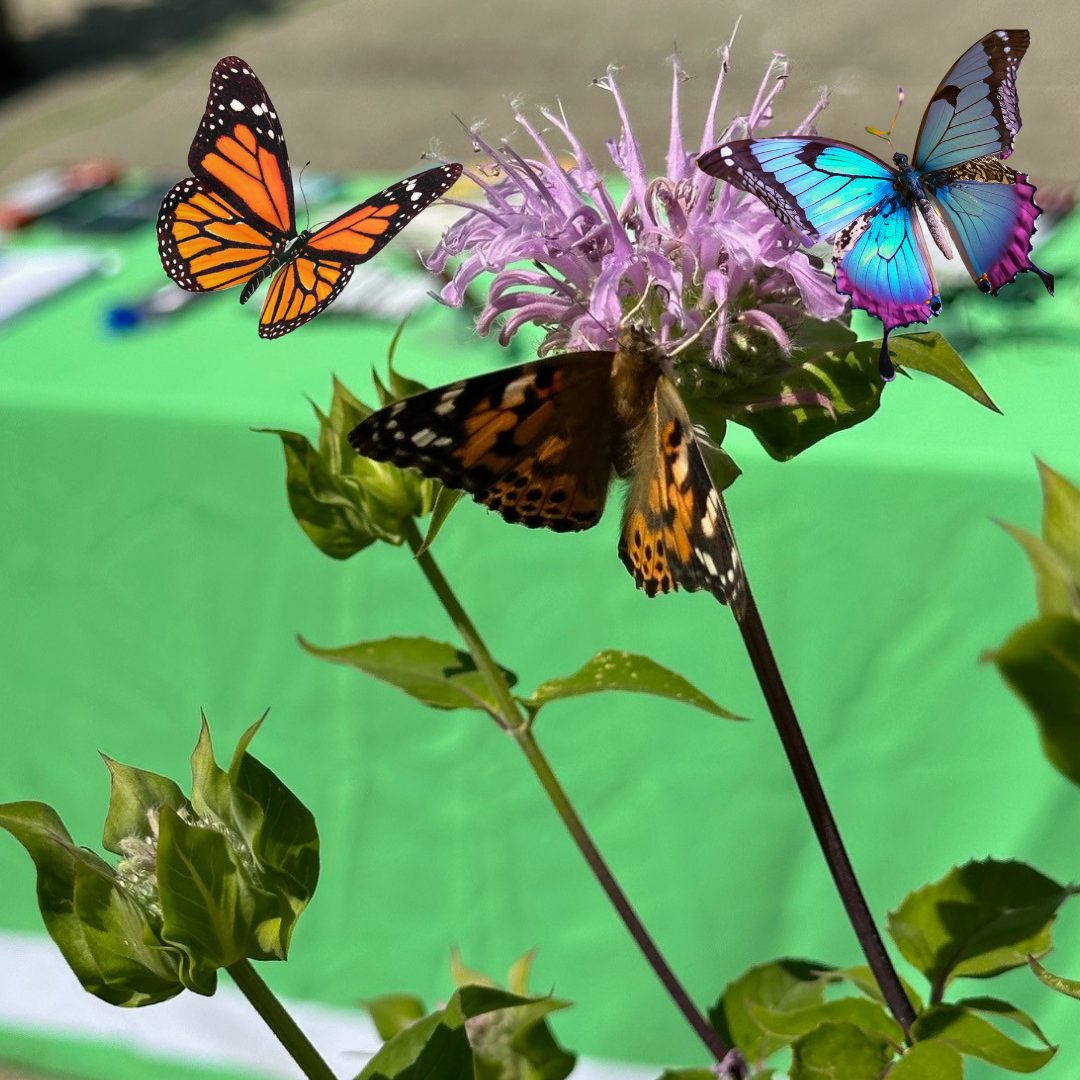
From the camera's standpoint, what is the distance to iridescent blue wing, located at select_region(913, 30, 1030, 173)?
41 cm

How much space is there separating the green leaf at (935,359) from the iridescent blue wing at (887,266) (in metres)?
0.02

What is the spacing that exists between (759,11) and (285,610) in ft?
10.0

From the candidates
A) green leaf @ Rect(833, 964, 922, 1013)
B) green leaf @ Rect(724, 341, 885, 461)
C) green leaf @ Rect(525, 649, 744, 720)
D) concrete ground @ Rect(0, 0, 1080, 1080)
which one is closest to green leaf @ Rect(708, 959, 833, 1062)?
green leaf @ Rect(833, 964, 922, 1013)

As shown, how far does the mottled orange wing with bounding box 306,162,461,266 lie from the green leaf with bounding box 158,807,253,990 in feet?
0.76

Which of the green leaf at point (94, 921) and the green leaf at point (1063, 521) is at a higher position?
the green leaf at point (1063, 521)

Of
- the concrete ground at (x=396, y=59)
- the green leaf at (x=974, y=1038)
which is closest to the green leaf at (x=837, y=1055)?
the green leaf at (x=974, y=1038)

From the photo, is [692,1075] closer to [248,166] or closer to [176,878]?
[176,878]

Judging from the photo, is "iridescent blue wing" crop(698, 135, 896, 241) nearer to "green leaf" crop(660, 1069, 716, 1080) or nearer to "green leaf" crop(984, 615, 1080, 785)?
"green leaf" crop(984, 615, 1080, 785)

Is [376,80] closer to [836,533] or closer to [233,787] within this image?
[836,533]

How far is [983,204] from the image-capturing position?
429 millimetres

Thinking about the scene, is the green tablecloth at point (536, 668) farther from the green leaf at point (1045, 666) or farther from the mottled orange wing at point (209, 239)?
the green leaf at point (1045, 666)

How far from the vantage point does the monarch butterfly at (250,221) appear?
556 mm

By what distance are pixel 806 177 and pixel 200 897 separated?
0.98 ft

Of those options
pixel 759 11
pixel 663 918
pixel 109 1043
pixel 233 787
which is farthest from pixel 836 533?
pixel 759 11
